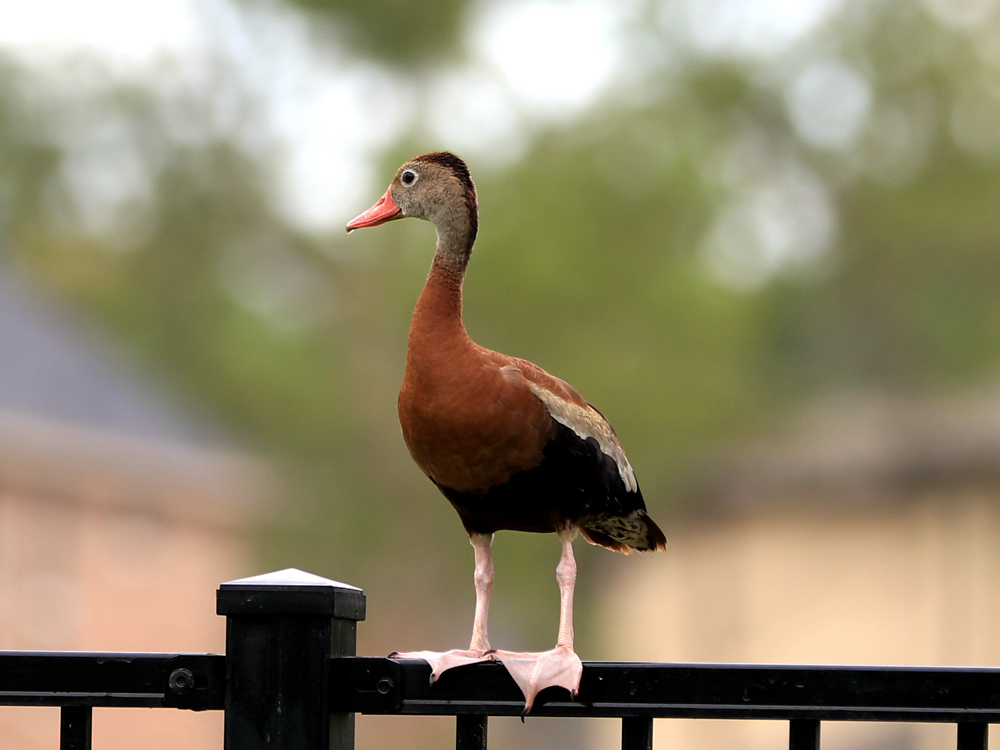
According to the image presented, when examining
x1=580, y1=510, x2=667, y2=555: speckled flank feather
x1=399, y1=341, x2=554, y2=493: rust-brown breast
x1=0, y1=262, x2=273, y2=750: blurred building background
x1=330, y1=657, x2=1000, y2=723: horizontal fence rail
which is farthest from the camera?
x1=0, y1=262, x2=273, y2=750: blurred building background

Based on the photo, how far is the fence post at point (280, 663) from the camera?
74.0 inches

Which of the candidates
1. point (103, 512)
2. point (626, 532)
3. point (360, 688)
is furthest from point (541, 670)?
point (103, 512)

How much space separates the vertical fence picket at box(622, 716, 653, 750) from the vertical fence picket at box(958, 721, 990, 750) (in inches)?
17.3

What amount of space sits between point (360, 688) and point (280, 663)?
124 millimetres

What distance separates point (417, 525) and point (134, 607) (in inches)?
145

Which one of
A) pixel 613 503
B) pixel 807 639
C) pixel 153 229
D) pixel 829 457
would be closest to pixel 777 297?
pixel 829 457

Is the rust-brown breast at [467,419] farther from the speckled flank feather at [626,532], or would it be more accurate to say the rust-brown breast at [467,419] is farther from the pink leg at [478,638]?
the speckled flank feather at [626,532]

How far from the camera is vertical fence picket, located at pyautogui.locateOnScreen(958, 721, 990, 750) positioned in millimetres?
1819

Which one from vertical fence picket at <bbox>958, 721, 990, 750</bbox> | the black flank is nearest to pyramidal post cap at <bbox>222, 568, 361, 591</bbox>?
the black flank

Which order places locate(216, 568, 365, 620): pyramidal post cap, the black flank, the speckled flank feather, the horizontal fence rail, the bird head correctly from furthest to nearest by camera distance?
the speckled flank feather, the bird head, the black flank, locate(216, 568, 365, 620): pyramidal post cap, the horizontal fence rail

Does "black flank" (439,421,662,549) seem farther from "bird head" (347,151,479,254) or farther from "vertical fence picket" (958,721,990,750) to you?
"vertical fence picket" (958,721,990,750)

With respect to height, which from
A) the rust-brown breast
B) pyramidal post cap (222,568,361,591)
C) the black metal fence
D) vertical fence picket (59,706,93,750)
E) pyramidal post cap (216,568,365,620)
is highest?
the rust-brown breast

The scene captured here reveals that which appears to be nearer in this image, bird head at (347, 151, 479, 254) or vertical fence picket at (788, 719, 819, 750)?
vertical fence picket at (788, 719, 819, 750)

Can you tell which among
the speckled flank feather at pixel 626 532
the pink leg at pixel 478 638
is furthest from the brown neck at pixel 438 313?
the speckled flank feather at pixel 626 532
